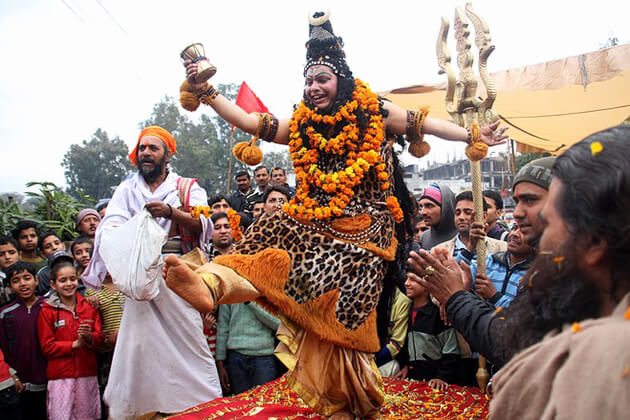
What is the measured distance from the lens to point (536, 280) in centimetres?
152

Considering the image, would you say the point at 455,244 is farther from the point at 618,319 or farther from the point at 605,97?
the point at 605,97

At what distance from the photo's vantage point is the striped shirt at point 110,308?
15.9 ft

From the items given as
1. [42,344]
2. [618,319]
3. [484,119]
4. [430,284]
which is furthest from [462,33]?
[42,344]

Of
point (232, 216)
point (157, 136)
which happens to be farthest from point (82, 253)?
point (232, 216)

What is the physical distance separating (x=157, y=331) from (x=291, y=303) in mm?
1216

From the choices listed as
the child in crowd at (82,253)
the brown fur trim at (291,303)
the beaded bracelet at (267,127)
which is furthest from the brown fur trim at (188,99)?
the child in crowd at (82,253)

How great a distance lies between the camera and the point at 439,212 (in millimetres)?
5469

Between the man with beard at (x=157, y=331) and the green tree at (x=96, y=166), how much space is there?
1611 inches

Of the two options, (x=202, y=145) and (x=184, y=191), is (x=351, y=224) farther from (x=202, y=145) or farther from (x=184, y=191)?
(x=202, y=145)

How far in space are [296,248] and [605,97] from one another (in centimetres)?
730

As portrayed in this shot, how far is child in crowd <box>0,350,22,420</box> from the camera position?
414 centimetres

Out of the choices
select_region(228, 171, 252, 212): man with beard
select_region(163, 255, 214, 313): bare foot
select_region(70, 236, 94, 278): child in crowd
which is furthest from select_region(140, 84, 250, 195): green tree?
select_region(163, 255, 214, 313): bare foot

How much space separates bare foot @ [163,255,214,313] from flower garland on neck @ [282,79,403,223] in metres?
0.94

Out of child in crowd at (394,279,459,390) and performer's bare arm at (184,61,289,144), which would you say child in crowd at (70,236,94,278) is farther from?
child in crowd at (394,279,459,390)
